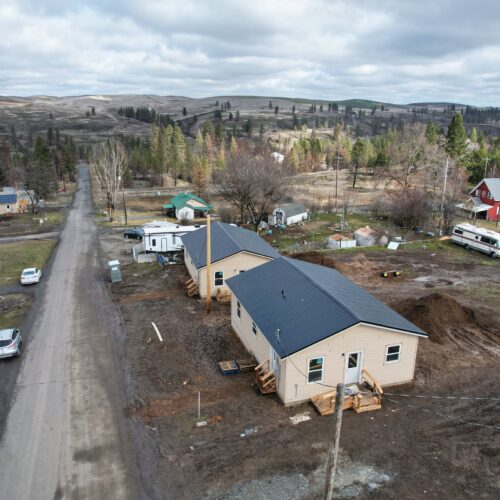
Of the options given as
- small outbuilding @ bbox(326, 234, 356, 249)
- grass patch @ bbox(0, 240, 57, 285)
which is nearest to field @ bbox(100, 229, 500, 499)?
grass patch @ bbox(0, 240, 57, 285)

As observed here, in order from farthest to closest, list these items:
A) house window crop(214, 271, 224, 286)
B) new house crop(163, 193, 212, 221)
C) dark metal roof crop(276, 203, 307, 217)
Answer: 1. new house crop(163, 193, 212, 221)
2. dark metal roof crop(276, 203, 307, 217)
3. house window crop(214, 271, 224, 286)

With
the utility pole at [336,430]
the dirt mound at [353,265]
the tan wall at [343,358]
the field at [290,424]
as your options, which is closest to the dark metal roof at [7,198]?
the field at [290,424]

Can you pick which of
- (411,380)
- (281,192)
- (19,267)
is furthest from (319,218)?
(411,380)

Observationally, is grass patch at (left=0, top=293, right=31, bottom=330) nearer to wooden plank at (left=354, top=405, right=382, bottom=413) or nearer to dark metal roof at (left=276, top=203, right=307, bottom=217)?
wooden plank at (left=354, top=405, right=382, bottom=413)

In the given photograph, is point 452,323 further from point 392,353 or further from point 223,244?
point 223,244

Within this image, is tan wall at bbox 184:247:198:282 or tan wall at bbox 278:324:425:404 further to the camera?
tan wall at bbox 184:247:198:282
